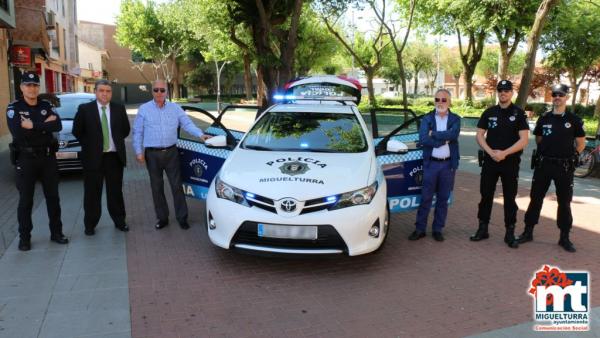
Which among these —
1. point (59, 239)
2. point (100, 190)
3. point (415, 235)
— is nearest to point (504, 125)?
point (415, 235)

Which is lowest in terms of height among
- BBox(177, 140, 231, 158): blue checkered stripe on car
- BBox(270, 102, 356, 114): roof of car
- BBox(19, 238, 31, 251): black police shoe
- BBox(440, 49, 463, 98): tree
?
BBox(19, 238, 31, 251): black police shoe

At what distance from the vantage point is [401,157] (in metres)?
5.66

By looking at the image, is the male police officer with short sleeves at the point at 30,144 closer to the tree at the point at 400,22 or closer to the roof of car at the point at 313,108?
the roof of car at the point at 313,108

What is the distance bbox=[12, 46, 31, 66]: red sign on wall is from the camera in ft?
50.0

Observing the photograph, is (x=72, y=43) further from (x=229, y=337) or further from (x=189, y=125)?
(x=229, y=337)

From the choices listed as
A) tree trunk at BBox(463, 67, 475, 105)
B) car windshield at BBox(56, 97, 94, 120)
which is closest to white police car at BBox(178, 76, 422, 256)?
car windshield at BBox(56, 97, 94, 120)

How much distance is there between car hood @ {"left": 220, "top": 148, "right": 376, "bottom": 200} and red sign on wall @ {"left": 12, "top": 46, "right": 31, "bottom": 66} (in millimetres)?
13392

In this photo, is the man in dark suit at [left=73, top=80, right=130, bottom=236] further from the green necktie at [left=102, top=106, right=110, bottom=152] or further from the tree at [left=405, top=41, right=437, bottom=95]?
the tree at [left=405, top=41, right=437, bottom=95]

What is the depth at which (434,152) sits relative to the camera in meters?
5.38

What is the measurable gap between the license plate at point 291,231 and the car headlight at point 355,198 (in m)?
0.28

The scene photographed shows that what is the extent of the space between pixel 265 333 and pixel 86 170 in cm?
331

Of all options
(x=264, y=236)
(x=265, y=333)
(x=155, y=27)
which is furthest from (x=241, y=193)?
(x=155, y=27)

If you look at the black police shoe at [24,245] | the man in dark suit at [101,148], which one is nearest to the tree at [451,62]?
the man in dark suit at [101,148]

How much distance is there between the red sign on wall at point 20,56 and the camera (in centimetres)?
1525
